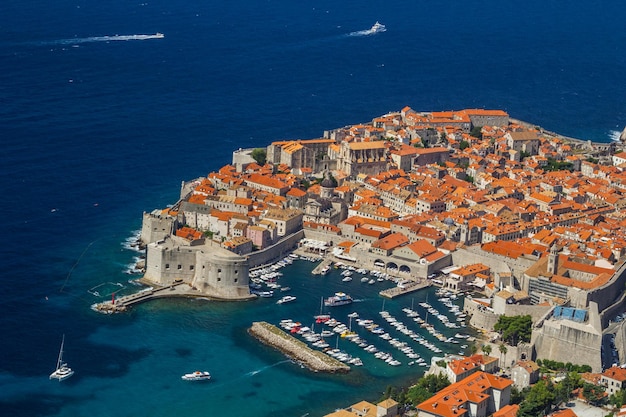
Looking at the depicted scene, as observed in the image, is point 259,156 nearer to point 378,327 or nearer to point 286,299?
point 286,299

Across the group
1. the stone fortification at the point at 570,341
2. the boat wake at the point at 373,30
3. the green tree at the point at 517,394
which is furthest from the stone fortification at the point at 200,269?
the boat wake at the point at 373,30

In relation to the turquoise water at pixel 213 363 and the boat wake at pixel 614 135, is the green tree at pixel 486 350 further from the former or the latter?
the boat wake at pixel 614 135

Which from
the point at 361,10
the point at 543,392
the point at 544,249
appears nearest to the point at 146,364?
the point at 543,392

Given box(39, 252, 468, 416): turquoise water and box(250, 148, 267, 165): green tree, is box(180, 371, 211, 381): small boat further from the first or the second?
box(250, 148, 267, 165): green tree

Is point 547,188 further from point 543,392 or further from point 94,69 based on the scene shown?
point 94,69

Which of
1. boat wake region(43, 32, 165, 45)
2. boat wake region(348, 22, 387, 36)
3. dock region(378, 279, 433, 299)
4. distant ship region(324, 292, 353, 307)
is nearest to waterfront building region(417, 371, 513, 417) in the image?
distant ship region(324, 292, 353, 307)
